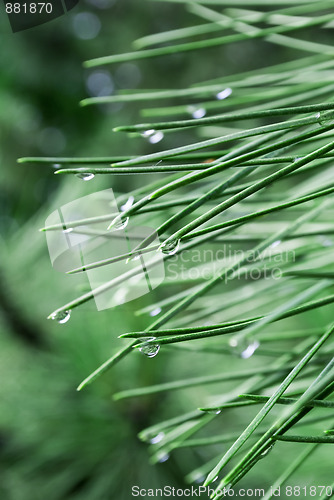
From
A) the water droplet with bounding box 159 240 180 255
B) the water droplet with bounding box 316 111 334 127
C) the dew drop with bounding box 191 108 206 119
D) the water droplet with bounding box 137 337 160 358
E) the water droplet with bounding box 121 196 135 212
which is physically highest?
the dew drop with bounding box 191 108 206 119

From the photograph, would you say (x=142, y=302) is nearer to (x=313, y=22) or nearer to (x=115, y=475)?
(x=115, y=475)

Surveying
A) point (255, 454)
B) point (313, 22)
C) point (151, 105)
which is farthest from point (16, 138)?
point (255, 454)

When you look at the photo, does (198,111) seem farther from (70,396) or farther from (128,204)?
(70,396)

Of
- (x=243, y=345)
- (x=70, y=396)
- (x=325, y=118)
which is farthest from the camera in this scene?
(x=70, y=396)

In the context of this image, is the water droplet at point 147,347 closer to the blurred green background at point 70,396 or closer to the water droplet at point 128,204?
the water droplet at point 128,204

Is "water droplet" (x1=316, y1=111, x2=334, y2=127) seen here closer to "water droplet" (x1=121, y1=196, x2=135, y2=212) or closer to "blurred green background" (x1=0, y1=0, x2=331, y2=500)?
"water droplet" (x1=121, y1=196, x2=135, y2=212)

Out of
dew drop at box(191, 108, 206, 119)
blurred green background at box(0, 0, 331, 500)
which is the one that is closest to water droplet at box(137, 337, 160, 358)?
dew drop at box(191, 108, 206, 119)

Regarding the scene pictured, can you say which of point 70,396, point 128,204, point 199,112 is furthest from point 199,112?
point 70,396
